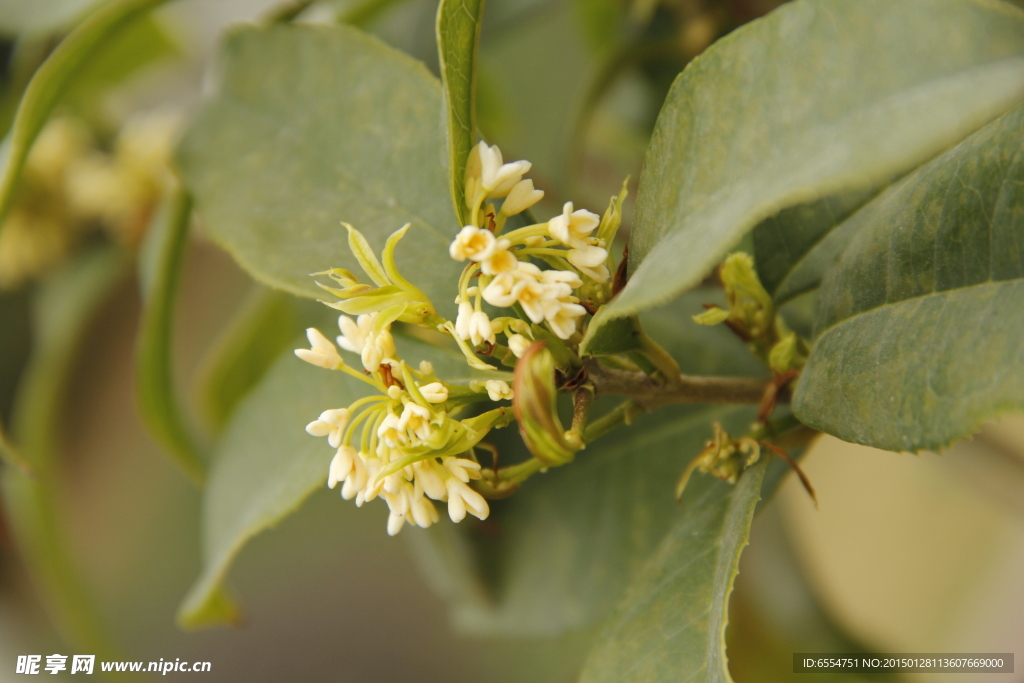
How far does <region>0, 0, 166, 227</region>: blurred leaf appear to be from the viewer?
54 centimetres

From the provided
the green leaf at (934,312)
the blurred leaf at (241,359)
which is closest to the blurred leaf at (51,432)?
the blurred leaf at (241,359)

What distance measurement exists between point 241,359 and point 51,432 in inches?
13.5

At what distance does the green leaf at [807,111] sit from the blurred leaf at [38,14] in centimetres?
61

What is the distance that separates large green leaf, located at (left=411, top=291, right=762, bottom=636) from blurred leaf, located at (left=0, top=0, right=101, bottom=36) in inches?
22.2

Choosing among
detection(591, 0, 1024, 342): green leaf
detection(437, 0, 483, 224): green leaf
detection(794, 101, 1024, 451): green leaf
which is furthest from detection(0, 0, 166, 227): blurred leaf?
detection(794, 101, 1024, 451): green leaf

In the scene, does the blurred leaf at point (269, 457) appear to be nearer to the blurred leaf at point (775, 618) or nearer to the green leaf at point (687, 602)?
the green leaf at point (687, 602)

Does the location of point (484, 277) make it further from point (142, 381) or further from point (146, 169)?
point (146, 169)

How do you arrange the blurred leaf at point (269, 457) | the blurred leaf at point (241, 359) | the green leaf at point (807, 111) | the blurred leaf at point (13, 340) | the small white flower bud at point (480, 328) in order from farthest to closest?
the blurred leaf at point (13, 340) → the blurred leaf at point (241, 359) → the blurred leaf at point (269, 457) → the small white flower bud at point (480, 328) → the green leaf at point (807, 111)

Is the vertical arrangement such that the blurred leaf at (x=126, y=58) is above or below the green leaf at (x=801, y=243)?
below

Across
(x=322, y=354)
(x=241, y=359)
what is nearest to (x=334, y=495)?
(x=241, y=359)

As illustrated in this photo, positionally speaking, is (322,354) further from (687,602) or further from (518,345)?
(687,602)

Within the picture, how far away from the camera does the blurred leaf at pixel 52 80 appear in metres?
0.54

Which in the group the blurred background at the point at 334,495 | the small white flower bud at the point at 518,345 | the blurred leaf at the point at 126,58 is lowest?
the blurred background at the point at 334,495

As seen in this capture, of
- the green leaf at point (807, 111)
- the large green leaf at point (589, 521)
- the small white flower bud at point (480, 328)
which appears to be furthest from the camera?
the large green leaf at point (589, 521)
